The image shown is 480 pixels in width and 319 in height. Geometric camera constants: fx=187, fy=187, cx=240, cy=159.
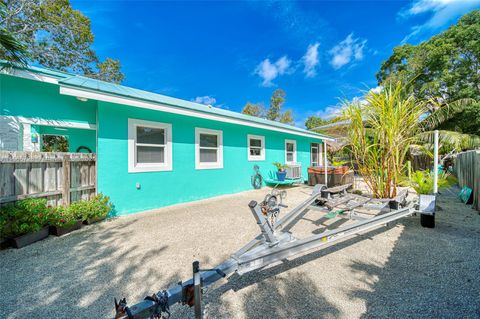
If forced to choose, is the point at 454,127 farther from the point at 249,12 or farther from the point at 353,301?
the point at 353,301

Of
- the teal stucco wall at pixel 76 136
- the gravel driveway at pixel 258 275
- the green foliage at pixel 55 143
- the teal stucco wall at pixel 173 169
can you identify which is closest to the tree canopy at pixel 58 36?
the green foliage at pixel 55 143

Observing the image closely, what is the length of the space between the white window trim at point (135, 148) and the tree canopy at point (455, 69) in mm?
12493

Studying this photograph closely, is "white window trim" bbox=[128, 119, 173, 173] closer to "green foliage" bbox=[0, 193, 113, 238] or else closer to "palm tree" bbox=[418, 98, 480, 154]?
"green foliage" bbox=[0, 193, 113, 238]

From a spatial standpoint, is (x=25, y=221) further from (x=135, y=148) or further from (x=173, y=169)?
(x=173, y=169)

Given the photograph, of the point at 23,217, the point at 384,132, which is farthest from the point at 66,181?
the point at 384,132

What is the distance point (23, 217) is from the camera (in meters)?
3.10

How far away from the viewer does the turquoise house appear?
4.73 m

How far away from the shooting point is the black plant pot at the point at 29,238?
3.04 metres

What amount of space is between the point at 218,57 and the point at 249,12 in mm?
6435

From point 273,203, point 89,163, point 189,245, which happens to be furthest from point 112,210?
point 273,203

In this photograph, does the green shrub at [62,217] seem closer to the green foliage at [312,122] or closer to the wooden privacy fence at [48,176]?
the wooden privacy fence at [48,176]

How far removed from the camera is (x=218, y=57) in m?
15.5

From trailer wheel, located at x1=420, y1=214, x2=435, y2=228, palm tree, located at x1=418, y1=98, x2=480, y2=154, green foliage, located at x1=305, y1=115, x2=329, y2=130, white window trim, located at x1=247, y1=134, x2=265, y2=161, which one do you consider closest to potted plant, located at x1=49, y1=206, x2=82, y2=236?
white window trim, located at x1=247, y1=134, x2=265, y2=161

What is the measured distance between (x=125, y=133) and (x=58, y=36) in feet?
48.4
